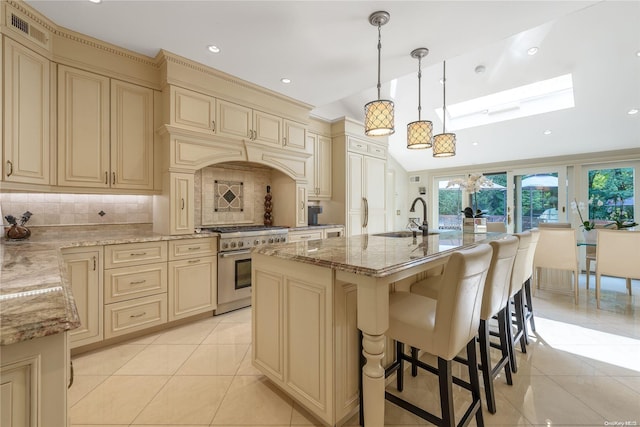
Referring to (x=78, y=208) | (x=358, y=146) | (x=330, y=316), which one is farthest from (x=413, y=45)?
(x=78, y=208)

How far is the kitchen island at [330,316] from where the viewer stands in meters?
1.20

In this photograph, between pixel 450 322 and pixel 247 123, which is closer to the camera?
pixel 450 322

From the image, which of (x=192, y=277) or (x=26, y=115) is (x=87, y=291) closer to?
(x=192, y=277)

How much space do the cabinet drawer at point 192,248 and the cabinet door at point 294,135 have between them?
5.46 feet

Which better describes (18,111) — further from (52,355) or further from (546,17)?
(546,17)

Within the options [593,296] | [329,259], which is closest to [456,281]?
[329,259]

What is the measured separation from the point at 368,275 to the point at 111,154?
277 cm

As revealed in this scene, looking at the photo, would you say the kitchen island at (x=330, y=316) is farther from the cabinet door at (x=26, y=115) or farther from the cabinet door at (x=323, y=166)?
the cabinet door at (x=323, y=166)

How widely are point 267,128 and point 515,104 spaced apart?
14.1ft

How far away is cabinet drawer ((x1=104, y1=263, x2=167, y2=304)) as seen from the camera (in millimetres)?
2311

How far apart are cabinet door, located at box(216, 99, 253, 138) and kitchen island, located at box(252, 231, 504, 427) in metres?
1.99

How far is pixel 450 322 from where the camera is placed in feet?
3.90

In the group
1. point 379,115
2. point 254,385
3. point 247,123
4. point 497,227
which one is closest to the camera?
point 254,385

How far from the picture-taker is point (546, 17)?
2166mm
